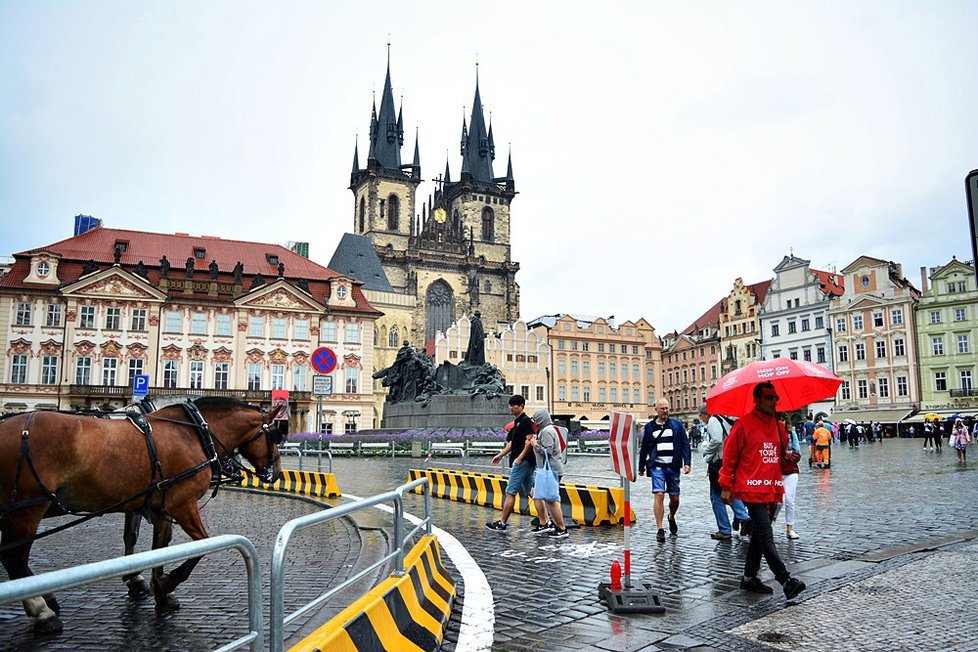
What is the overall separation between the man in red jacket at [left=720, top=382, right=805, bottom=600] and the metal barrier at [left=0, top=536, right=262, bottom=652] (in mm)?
4534

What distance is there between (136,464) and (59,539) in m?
5.07

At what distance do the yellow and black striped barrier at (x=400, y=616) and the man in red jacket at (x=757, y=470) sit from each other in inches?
96.6

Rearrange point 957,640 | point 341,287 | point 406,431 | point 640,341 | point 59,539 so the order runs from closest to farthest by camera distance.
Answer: point 957,640
point 59,539
point 406,431
point 341,287
point 640,341

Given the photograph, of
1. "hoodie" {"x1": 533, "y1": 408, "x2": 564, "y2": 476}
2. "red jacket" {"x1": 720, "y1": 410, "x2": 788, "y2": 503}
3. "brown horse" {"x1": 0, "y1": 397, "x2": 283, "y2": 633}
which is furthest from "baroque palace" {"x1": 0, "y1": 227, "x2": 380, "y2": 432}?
"red jacket" {"x1": 720, "y1": 410, "x2": 788, "y2": 503}

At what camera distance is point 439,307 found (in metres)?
97.1

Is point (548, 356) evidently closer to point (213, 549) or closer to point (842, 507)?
point (842, 507)

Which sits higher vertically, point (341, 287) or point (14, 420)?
point (341, 287)

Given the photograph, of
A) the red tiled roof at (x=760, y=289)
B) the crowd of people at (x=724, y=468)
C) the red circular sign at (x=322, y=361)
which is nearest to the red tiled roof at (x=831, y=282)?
the red tiled roof at (x=760, y=289)

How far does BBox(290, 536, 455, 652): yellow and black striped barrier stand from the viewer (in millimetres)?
3791

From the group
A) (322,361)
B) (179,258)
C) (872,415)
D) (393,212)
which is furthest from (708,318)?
(322,361)

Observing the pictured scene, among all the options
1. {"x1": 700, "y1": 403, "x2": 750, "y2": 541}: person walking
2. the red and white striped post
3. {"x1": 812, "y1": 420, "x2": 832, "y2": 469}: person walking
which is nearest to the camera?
the red and white striped post

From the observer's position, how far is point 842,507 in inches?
493

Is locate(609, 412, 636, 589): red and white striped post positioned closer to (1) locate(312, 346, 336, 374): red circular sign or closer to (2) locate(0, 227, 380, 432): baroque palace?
(1) locate(312, 346, 336, 374): red circular sign

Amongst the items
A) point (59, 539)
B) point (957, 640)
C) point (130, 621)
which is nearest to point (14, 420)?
point (130, 621)
